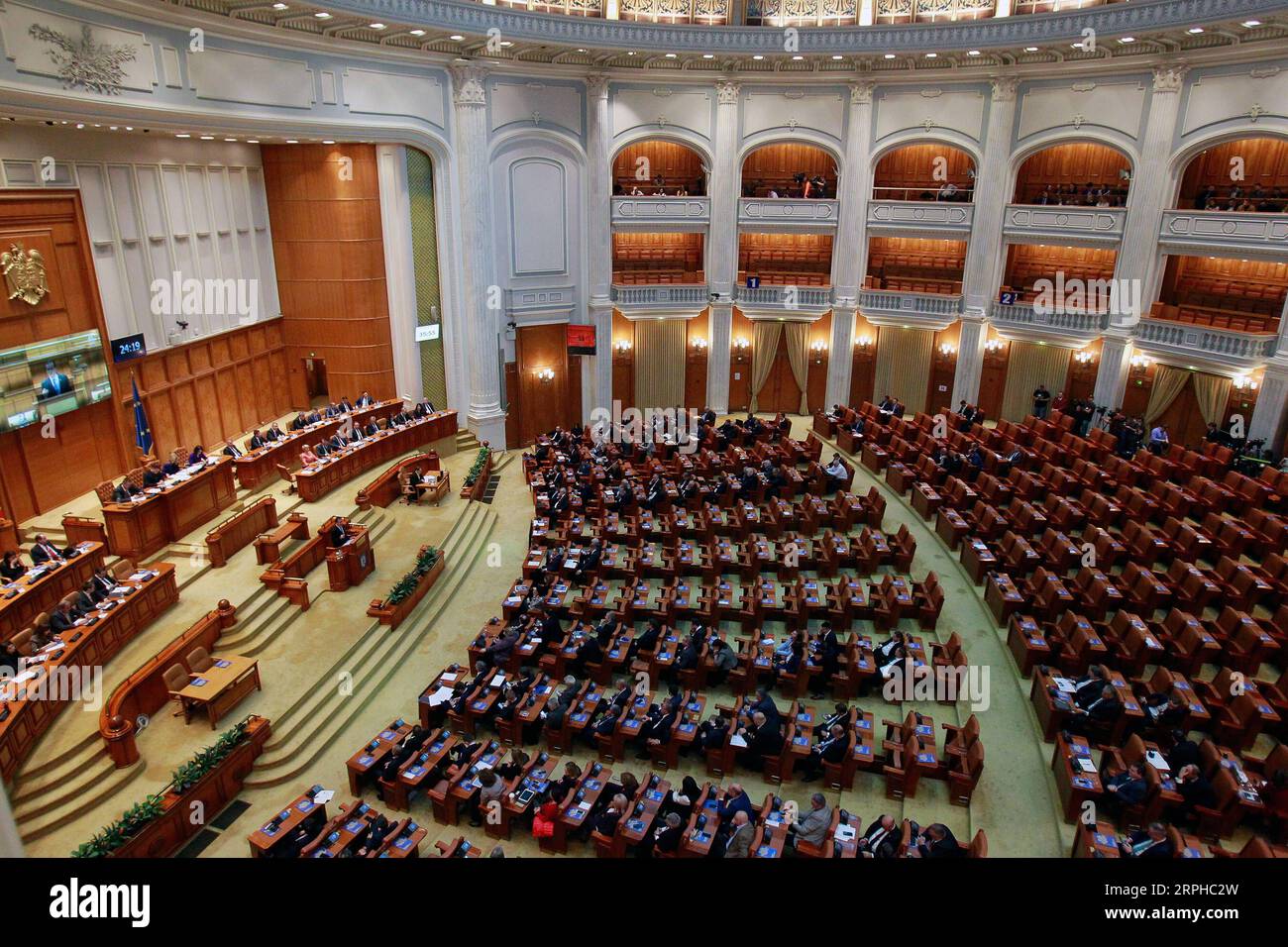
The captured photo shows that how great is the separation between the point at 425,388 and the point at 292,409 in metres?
3.40

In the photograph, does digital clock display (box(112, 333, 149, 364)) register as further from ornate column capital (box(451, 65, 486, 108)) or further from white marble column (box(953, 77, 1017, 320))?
white marble column (box(953, 77, 1017, 320))

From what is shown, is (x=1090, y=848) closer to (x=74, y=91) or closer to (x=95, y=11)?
(x=74, y=91)

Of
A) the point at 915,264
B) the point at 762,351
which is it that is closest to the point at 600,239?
the point at 762,351

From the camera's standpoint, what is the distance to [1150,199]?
60.2ft

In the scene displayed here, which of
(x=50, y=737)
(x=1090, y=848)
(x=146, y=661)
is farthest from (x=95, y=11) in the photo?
(x=1090, y=848)

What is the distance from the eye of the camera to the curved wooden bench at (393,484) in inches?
653

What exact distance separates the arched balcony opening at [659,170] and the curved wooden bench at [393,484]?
32.0ft

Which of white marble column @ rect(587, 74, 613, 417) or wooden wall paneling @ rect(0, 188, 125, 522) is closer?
wooden wall paneling @ rect(0, 188, 125, 522)

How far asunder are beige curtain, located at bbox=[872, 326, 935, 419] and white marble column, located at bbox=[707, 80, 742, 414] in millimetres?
4478

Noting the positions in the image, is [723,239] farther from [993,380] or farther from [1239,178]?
[1239,178]

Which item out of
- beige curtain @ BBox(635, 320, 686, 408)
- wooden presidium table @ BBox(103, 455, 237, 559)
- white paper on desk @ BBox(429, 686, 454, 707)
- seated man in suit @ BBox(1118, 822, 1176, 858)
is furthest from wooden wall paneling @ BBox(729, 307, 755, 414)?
seated man in suit @ BBox(1118, 822, 1176, 858)

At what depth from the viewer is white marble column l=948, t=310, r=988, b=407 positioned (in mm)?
21688

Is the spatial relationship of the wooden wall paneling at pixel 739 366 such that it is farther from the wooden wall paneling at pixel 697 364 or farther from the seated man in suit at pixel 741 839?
the seated man in suit at pixel 741 839
